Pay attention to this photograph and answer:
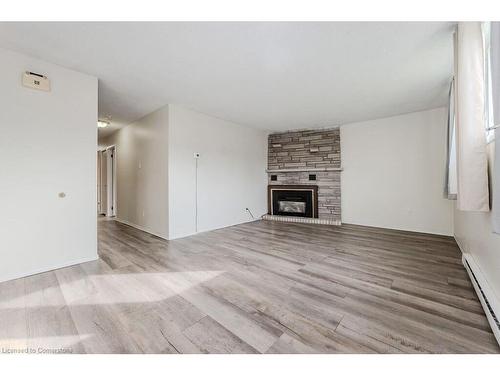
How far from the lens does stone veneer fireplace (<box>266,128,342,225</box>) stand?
4.94 metres

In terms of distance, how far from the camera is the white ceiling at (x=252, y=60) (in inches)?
70.3

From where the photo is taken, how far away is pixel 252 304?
1.64m

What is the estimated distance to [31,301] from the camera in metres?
1.69

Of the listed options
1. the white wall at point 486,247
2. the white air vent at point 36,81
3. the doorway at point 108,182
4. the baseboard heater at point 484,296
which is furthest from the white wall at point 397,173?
the doorway at point 108,182

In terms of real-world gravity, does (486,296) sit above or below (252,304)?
above

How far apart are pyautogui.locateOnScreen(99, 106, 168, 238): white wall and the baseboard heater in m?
3.77

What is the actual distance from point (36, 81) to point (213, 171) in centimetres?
275

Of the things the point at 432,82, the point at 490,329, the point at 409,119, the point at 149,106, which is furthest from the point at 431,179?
the point at 149,106

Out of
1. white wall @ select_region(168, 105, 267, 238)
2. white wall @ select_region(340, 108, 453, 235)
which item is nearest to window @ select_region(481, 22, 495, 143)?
white wall @ select_region(340, 108, 453, 235)

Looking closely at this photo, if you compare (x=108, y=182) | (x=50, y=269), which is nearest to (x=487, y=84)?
(x=50, y=269)

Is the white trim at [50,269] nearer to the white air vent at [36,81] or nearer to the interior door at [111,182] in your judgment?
the white air vent at [36,81]

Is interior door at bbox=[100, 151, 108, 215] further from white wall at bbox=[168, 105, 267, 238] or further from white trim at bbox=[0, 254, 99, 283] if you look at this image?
white trim at bbox=[0, 254, 99, 283]

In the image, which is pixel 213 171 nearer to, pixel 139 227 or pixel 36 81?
pixel 139 227
